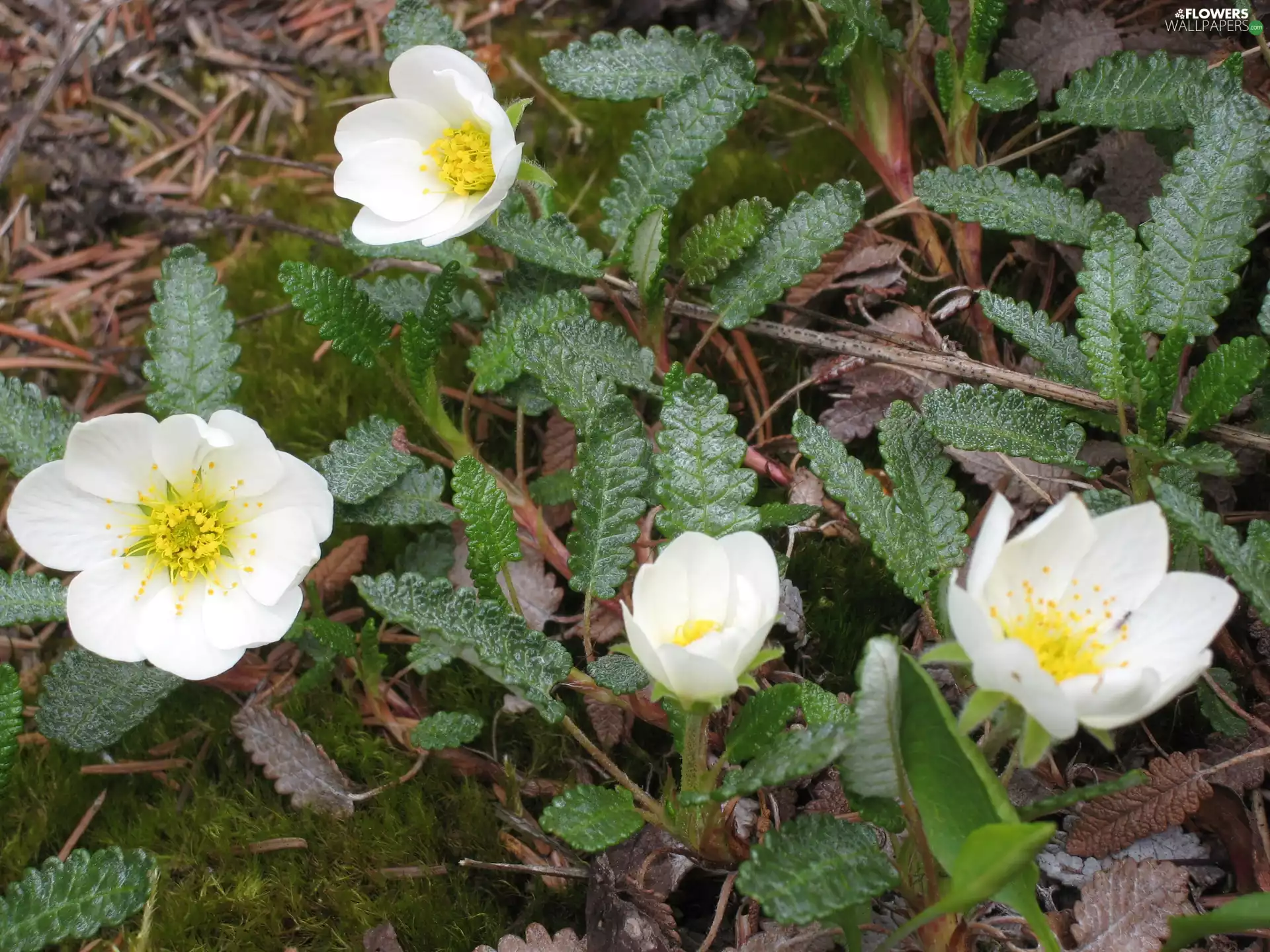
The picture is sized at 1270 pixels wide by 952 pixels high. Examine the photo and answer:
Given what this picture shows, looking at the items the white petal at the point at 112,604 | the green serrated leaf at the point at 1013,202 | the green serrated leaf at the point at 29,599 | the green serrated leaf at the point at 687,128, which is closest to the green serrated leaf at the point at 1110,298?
the green serrated leaf at the point at 1013,202

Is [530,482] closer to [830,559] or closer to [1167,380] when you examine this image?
[830,559]

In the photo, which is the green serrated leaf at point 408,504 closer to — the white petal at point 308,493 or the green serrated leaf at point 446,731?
the white petal at point 308,493

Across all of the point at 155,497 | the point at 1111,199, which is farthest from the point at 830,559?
the point at 155,497

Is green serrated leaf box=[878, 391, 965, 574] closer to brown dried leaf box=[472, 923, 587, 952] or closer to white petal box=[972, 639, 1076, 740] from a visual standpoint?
white petal box=[972, 639, 1076, 740]

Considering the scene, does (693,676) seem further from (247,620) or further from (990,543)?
(247,620)

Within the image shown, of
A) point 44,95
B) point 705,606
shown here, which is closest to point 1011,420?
point 705,606

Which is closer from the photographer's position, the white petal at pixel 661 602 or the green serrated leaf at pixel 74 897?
the white petal at pixel 661 602

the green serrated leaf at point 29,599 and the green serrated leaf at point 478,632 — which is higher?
the green serrated leaf at point 478,632

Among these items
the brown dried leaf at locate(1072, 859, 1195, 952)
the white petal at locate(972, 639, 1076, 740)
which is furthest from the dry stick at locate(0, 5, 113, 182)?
the brown dried leaf at locate(1072, 859, 1195, 952)
